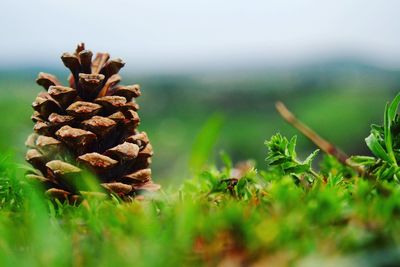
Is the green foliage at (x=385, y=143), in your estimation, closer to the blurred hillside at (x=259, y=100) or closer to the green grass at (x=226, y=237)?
the green grass at (x=226, y=237)

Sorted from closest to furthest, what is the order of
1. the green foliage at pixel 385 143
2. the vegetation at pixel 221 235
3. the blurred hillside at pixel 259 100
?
the vegetation at pixel 221 235, the green foliage at pixel 385 143, the blurred hillside at pixel 259 100

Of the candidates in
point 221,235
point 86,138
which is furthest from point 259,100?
point 221,235

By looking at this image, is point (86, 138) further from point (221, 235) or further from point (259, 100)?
point (259, 100)

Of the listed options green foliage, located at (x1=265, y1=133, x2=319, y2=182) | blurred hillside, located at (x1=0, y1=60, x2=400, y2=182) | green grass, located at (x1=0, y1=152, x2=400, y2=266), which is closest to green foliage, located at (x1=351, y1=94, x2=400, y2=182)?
green foliage, located at (x1=265, y1=133, x2=319, y2=182)

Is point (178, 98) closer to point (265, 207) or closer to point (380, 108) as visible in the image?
point (380, 108)

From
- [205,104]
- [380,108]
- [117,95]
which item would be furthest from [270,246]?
[205,104]

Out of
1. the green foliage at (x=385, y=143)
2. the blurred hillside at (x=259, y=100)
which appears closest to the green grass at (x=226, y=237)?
the green foliage at (x=385, y=143)
